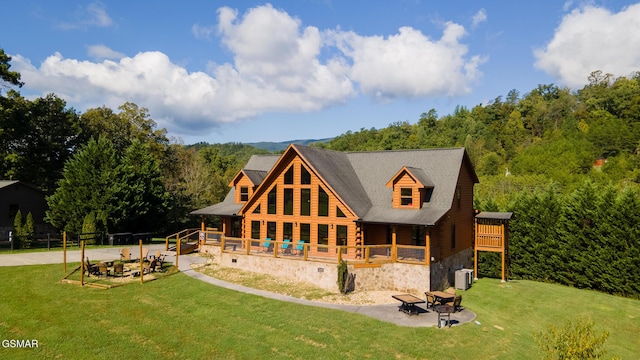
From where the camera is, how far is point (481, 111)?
112750 millimetres

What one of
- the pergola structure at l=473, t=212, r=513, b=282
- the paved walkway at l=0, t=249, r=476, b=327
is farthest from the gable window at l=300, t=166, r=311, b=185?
the pergola structure at l=473, t=212, r=513, b=282

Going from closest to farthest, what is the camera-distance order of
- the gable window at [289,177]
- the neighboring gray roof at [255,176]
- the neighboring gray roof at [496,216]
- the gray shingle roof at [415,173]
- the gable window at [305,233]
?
the gray shingle roof at [415,173] → the gable window at [305,233] → the neighboring gray roof at [496,216] → the gable window at [289,177] → the neighboring gray roof at [255,176]

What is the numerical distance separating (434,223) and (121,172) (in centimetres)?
2829

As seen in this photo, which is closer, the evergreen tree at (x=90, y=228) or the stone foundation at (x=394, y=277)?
the stone foundation at (x=394, y=277)

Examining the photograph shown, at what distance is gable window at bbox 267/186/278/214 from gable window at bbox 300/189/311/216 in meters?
2.05

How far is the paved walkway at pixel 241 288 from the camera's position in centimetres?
1725

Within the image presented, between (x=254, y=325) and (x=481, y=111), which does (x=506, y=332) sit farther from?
(x=481, y=111)

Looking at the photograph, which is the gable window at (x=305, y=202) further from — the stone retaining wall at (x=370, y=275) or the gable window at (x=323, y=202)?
the stone retaining wall at (x=370, y=275)

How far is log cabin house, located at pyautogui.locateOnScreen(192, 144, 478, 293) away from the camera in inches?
861

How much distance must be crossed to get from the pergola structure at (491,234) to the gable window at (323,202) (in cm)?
1025

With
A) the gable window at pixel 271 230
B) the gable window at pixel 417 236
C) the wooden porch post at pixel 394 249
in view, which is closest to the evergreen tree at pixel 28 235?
the gable window at pixel 271 230

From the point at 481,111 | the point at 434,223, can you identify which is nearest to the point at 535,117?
the point at 481,111

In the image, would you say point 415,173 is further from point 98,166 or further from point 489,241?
point 98,166
